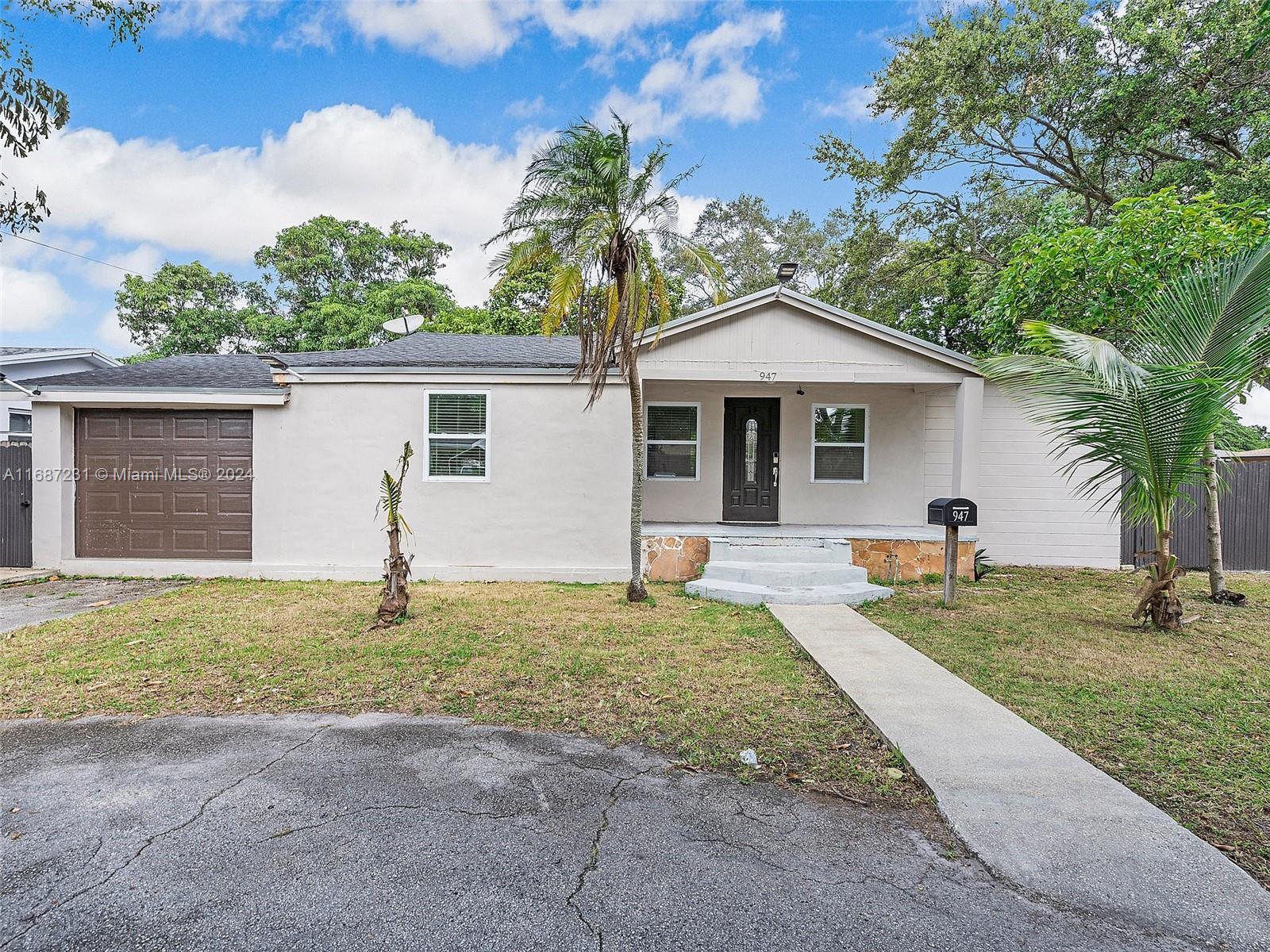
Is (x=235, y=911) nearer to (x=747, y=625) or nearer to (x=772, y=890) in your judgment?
(x=772, y=890)

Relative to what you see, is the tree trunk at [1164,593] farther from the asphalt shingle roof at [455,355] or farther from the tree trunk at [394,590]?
the tree trunk at [394,590]

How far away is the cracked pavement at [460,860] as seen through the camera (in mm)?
2086

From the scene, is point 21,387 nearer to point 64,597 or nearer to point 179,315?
point 64,597

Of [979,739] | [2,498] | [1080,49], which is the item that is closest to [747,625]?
[979,739]

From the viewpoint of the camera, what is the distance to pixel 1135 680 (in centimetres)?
472

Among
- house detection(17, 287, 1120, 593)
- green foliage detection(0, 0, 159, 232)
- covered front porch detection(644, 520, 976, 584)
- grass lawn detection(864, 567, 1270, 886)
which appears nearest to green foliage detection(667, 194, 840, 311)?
house detection(17, 287, 1120, 593)

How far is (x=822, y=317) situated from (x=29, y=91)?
26.6 ft

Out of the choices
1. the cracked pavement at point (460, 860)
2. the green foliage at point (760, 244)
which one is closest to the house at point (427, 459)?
the cracked pavement at point (460, 860)

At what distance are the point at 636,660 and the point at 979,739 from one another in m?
2.53

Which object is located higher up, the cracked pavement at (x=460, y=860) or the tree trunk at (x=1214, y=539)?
the tree trunk at (x=1214, y=539)

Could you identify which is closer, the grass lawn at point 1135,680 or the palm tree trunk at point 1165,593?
the grass lawn at point 1135,680

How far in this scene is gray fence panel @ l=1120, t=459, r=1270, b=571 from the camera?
33.0 feet

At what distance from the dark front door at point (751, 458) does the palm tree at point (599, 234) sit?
3.74m

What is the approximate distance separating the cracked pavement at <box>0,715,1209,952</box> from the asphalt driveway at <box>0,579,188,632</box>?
393 centimetres
